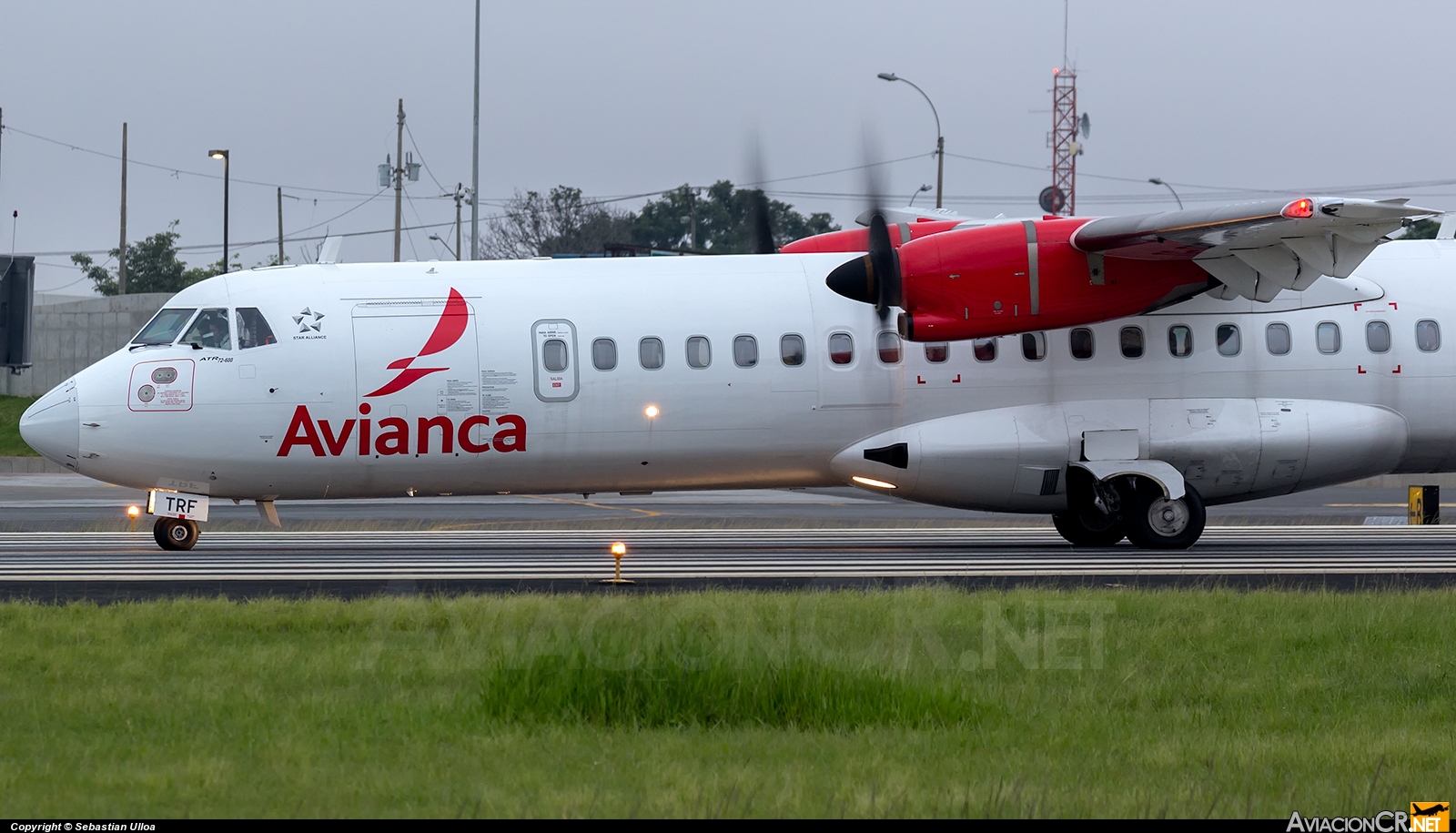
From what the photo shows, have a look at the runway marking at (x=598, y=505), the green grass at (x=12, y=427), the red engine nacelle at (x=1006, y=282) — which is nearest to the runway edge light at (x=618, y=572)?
the red engine nacelle at (x=1006, y=282)

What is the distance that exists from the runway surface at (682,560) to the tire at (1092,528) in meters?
0.40

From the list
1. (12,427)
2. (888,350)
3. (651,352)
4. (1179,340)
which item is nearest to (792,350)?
(888,350)

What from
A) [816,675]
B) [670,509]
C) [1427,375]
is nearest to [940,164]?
[670,509]

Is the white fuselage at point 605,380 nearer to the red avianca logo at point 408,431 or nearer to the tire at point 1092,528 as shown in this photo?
the red avianca logo at point 408,431

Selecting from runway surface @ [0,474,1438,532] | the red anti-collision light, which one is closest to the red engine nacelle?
the red anti-collision light

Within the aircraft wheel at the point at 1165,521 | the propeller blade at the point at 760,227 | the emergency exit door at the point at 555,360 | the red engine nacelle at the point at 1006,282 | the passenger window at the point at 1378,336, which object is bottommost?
the aircraft wheel at the point at 1165,521

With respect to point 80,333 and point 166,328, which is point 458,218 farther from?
point 166,328

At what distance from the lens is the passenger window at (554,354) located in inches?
749

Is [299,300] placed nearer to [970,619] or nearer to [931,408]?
[931,408]

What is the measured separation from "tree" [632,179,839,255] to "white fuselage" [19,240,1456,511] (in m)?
66.4

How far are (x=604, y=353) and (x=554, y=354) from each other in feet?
2.11

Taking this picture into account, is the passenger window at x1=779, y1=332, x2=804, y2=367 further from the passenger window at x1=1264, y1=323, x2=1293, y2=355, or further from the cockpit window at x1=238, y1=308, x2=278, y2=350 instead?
the cockpit window at x1=238, y1=308, x2=278, y2=350

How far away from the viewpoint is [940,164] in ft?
172
